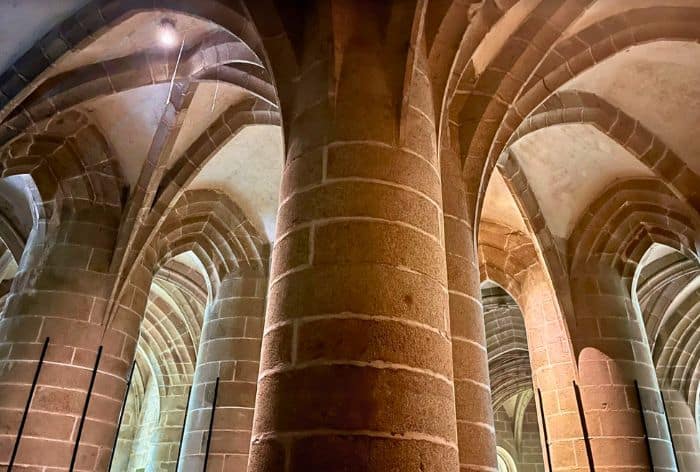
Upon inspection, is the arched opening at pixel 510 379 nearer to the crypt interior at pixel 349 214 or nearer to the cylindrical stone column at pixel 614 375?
the cylindrical stone column at pixel 614 375

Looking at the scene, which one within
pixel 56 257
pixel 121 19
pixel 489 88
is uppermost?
pixel 121 19

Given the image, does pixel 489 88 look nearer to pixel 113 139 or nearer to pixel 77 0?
pixel 77 0

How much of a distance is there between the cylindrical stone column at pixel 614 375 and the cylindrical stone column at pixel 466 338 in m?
3.07

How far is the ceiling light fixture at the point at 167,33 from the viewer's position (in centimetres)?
555

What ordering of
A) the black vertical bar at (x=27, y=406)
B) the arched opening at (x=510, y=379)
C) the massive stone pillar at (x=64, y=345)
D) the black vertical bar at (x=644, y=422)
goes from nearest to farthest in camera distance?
the black vertical bar at (x=27, y=406)
the massive stone pillar at (x=64, y=345)
the black vertical bar at (x=644, y=422)
the arched opening at (x=510, y=379)

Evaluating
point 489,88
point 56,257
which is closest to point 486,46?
point 489,88

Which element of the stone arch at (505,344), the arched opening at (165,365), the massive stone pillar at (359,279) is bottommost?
the massive stone pillar at (359,279)

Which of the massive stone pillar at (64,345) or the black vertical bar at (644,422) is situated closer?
the massive stone pillar at (64,345)

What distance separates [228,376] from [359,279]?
17.3 feet

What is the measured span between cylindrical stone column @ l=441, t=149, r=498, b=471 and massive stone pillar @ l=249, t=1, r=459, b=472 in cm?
99

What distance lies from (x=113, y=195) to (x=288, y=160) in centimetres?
440

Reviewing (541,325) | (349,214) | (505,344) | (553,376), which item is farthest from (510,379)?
(349,214)

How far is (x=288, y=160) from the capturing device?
135 inches

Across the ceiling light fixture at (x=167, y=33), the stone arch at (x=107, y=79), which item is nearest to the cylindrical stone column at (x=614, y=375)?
the stone arch at (x=107, y=79)
